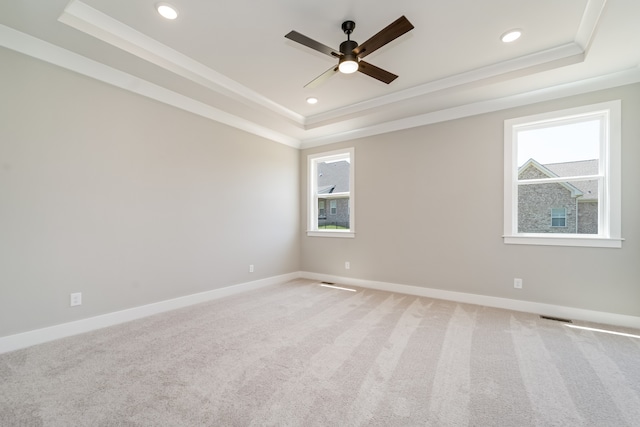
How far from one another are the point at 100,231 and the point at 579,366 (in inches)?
177

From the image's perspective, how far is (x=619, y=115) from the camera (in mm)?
2949

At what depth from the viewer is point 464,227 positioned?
3.80 metres

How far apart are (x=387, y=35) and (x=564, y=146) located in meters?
2.82

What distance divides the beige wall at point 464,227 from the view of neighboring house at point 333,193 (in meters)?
0.34

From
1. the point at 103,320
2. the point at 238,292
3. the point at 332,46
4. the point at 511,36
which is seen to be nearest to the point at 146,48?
the point at 332,46

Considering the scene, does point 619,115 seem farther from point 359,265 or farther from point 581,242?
point 359,265

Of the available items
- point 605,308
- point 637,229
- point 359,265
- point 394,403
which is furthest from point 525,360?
point 359,265

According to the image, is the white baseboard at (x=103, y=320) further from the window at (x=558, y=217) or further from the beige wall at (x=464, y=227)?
the window at (x=558, y=217)

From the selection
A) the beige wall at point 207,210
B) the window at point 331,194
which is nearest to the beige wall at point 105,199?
the beige wall at point 207,210

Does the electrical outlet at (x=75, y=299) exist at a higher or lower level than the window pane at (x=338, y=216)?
lower

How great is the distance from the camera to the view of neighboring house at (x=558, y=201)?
318 centimetres

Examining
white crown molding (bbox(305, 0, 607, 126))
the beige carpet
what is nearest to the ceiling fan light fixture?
white crown molding (bbox(305, 0, 607, 126))

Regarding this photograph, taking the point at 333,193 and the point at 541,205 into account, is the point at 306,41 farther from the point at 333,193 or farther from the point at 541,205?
the point at 541,205

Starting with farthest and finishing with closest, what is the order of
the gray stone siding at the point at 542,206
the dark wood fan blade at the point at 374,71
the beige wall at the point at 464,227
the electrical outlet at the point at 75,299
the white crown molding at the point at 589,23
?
1. the gray stone siding at the point at 542,206
2. the beige wall at the point at 464,227
3. the electrical outlet at the point at 75,299
4. the dark wood fan blade at the point at 374,71
5. the white crown molding at the point at 589,23
